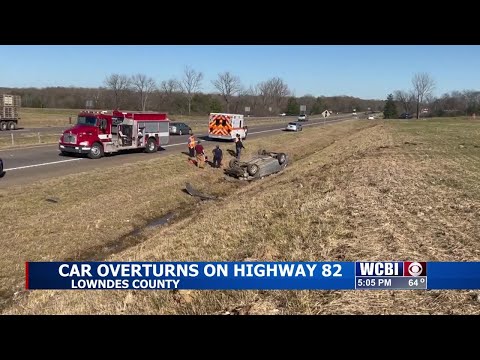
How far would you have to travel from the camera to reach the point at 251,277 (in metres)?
5.06

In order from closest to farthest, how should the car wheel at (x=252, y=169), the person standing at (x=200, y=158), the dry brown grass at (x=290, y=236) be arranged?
the dry brown grass at (x=290, y=236) → the car wheel at (x=252, y=169) → the person standing at (x=200, y=158)

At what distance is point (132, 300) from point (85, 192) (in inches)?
430

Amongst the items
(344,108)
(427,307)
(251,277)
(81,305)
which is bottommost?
(81,305)

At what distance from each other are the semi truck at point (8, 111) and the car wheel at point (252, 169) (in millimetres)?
32209

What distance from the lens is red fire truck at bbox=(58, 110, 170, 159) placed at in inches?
953

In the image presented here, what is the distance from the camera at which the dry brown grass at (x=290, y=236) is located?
19.1 feet

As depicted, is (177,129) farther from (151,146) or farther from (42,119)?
(42,119)

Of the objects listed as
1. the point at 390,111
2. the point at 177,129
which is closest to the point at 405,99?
the point at 390,111

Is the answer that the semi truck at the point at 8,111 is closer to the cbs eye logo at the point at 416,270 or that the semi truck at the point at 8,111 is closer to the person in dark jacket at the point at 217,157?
the person in dark jacket at the point at 217,157

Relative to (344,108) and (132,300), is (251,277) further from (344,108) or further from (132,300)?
(344,108)

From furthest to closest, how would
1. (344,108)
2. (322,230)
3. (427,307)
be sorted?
1. (344,108)
2. (322,230)
3. (427,307)

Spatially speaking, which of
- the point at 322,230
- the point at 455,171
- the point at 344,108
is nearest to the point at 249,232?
the point at 322,230

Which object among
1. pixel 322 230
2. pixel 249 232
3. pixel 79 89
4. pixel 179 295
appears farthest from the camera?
pixel 79 89

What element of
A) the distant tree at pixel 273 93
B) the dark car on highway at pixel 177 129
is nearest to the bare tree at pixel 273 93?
the distant tree at pixel 273 93
